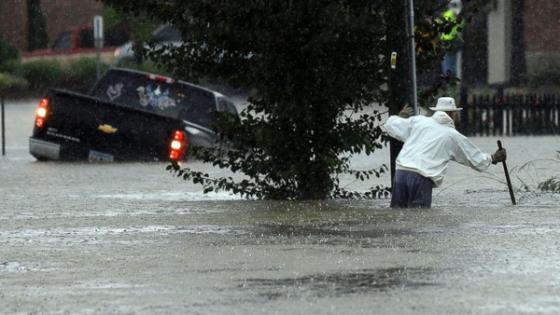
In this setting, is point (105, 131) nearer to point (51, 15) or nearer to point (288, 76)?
point (288, 76)

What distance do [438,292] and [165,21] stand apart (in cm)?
912

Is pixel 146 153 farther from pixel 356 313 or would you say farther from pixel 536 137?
pixel 356 313

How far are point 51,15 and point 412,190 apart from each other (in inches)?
1884

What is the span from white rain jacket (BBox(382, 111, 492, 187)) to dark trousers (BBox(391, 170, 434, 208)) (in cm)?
7

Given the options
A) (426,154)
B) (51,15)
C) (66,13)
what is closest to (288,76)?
(426,154)

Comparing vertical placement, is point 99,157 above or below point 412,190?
above

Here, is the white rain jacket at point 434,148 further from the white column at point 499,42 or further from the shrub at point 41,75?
the white column at point 499,42

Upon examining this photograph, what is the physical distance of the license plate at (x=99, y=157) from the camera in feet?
93.2

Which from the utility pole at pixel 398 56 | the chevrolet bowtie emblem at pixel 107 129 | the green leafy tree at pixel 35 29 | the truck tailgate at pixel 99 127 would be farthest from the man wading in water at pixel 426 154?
the green leafy tree at pixel 35 29

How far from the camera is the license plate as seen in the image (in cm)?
2842

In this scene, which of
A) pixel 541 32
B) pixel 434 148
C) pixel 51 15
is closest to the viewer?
pixel 434 148

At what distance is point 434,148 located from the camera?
17531 mm

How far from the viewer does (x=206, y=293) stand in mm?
10984

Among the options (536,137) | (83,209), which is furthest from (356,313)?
(536,137)
